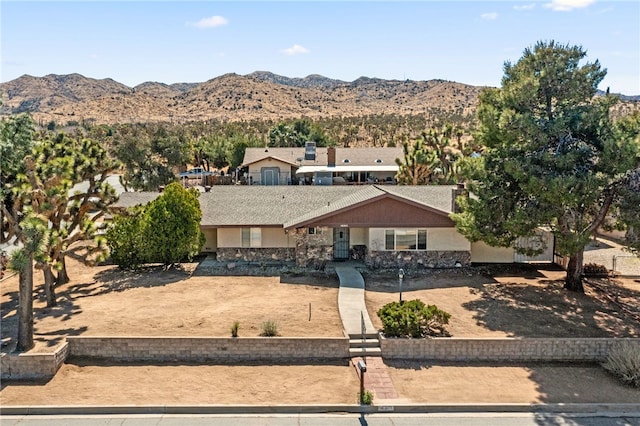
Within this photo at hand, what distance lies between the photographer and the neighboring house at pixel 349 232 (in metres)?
25.7

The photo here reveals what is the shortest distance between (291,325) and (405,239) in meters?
9.63

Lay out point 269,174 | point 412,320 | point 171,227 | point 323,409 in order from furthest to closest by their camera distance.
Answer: point 269,174
point 171,227
point 412,320
point 323,409

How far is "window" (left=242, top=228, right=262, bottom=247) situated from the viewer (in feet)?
89.2

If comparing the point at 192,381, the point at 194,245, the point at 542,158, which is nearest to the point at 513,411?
the point at 192,381

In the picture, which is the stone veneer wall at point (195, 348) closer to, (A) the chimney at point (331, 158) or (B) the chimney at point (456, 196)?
(B) the chimney at point (456, 196)

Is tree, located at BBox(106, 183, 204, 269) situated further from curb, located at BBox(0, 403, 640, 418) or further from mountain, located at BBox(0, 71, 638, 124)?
mountain, located at BBox(0, 71, 638, 124)

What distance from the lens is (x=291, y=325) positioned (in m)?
18.4

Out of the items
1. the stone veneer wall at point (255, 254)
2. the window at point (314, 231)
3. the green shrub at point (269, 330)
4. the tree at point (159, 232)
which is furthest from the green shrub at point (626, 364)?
the tree at point (159, 232)

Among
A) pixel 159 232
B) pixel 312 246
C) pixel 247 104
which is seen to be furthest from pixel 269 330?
pixel 247 104

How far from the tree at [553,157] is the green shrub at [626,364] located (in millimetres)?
5181

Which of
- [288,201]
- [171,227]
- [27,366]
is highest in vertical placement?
[288,201]

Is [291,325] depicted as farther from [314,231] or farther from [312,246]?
[314,231]

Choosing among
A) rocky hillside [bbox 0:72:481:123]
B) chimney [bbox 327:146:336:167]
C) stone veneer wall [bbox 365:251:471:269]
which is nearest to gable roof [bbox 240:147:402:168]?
chimney [bbox 327:146:336:167]

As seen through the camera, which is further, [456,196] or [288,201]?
[288,201]
